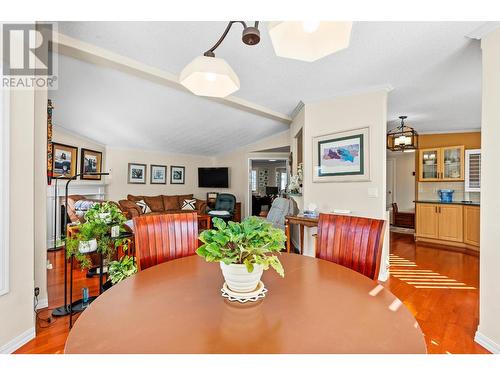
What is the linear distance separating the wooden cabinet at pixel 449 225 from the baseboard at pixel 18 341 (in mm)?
5804

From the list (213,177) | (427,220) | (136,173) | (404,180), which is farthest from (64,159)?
(404,180)

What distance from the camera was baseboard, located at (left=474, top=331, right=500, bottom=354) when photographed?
5.46 ft

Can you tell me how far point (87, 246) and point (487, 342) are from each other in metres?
3.20

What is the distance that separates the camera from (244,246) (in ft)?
→ 2.97

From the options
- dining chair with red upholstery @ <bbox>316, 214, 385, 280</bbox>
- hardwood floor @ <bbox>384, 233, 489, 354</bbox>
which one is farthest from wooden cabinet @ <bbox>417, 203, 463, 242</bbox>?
dining chair with red upholstery @ <bbox>316, 214, 385, 280</bbox>

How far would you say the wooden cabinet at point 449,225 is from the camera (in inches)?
165

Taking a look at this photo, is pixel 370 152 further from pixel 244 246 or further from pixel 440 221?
pixel 440 221

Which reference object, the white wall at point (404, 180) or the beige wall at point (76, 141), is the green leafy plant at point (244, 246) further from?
the white wall at point (404, 180)

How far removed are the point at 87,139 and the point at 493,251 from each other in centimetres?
637

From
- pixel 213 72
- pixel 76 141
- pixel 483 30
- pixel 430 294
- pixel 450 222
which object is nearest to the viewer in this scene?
pixel 213 72

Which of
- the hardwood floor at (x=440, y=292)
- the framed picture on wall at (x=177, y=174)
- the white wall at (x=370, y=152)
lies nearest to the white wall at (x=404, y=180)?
the hardwood floor at (x=440, y=292)
